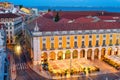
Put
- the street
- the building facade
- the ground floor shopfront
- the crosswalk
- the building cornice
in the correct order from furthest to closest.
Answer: the building facade
the ground floor shopfront
the building cornice
the crosswalk
the street

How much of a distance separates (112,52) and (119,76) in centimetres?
1664

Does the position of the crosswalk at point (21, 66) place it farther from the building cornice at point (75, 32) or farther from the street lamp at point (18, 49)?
the street lamp at point (18, 49)

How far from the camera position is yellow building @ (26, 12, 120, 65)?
71312mm

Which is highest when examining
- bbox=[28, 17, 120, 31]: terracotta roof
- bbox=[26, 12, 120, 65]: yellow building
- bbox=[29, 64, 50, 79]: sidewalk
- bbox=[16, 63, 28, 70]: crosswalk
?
bbox=[28, 17, 120, 31]: terracotta roof

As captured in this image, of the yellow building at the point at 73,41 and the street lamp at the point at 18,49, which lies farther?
the street lamp at the point at 18,49

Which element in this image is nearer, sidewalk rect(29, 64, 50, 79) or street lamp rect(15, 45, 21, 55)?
sidewalk rect(29, 64, 50, 79)

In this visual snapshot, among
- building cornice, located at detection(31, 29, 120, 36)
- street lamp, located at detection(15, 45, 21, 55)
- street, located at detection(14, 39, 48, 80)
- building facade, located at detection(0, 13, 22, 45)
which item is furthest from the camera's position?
building facade, located at detection(0, 13, 22, 45)

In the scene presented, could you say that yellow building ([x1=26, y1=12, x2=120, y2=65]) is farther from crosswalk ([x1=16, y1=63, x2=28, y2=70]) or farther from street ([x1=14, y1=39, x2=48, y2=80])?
street ([x1=14, y1=39, x2=48, y2=80])

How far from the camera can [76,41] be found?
74688mm

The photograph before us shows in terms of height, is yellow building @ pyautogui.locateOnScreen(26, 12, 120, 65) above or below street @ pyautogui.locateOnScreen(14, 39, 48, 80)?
above

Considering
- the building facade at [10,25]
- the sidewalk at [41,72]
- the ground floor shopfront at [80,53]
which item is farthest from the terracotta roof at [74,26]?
the building facade at [10,25]

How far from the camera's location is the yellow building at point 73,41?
71.3 metres

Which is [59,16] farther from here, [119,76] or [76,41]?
[119,76]

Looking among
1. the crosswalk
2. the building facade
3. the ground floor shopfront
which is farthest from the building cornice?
the building facade
